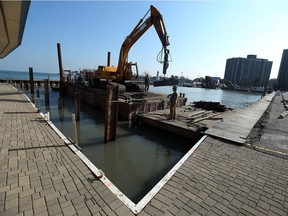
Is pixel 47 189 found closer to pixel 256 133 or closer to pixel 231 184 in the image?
pixel 231 184

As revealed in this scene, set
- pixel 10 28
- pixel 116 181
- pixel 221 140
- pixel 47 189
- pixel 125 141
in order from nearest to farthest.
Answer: pixel 47 189 → pixel 10 28 → pixel 116 181 → pixel 221 140 → pixel 125 141

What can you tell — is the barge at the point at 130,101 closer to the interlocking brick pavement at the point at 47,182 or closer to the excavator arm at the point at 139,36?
the excavator arm at the point at 139,36

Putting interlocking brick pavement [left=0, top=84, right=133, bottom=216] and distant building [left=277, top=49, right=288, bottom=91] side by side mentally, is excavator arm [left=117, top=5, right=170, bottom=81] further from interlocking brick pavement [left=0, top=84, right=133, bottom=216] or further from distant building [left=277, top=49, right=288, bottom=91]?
distant building [left=277, top=49, right=288, bottom=91]

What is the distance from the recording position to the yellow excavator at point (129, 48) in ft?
42.5

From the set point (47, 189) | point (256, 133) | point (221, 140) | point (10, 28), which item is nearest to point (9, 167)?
point (47, 189)

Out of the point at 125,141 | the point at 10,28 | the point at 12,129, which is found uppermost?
the point at 10,28

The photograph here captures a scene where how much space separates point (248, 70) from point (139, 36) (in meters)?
137

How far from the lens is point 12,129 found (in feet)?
23.0

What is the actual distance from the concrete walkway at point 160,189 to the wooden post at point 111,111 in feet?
8.82

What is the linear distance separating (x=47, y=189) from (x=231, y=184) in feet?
13.8

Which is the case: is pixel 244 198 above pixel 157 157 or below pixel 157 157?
above

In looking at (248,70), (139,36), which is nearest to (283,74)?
(248,70)

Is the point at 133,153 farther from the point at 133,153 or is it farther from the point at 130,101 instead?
the point at 130,101

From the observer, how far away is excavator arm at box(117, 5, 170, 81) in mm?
12914
